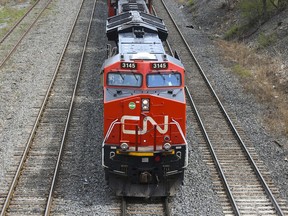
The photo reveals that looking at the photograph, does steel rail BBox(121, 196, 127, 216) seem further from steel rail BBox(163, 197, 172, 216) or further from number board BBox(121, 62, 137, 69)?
number board BBox(121, 62, 137, 69)

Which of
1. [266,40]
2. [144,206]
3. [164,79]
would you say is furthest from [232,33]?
[144,206]

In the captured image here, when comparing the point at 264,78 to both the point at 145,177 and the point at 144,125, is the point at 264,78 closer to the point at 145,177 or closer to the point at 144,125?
the point at 144,125

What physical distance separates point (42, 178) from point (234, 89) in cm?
1009

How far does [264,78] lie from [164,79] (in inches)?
415

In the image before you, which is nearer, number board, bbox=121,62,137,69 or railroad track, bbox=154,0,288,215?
number board, bbox=121,62,137,69

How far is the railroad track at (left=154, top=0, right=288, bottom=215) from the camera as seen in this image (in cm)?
1216

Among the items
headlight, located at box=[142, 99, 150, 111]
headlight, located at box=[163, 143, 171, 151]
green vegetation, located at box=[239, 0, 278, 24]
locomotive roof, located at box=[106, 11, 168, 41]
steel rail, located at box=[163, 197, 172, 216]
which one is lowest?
steel rail, located at box=[163, 197, 172, 216]

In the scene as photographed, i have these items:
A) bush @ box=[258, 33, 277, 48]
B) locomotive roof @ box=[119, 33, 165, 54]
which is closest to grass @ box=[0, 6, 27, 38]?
bush @ box=[258, 33, 277, 48]

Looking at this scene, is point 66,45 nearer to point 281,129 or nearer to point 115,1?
point 115,1

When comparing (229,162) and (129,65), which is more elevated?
(129,65)

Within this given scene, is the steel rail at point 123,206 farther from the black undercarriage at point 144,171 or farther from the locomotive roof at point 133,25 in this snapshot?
the locomotive roof at point 133,25

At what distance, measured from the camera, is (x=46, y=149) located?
14.7 m

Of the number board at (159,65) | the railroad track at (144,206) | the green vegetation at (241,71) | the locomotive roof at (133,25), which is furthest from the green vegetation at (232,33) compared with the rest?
the railroad track at (144,206)

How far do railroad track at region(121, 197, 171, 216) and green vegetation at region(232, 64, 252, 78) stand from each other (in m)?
11.0
